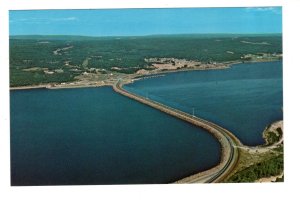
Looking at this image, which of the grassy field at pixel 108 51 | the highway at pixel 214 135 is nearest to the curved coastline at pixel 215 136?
the highway at pixel 214 135

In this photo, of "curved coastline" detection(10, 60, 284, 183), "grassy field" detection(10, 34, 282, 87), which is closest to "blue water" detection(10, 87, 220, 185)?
"curved coastline" detection(10, 60, 284, 183)

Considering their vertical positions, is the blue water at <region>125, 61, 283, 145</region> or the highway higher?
the blue water at <region>125, 61, 283, 145</region>

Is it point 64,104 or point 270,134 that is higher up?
point 64,104

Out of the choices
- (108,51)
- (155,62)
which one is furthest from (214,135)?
(108,51)

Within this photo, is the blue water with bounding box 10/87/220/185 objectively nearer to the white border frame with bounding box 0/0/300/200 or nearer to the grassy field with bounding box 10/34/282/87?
the white border frame with bounding box 0/0/300/200
